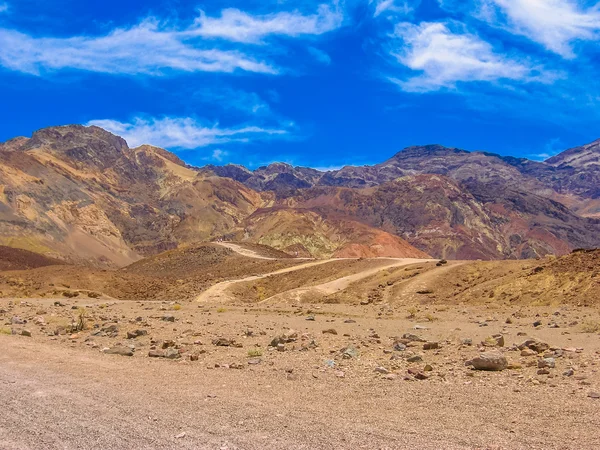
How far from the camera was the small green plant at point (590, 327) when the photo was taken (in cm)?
1842

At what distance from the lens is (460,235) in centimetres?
16612

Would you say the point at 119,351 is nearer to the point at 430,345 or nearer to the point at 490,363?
the point at 430,345

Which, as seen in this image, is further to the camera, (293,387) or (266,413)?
(293,387)

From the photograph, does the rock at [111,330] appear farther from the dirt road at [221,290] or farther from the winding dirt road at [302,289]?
the dirt road at [221,290]

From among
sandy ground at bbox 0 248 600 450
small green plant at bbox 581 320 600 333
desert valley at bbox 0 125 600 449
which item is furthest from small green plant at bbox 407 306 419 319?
small green plant at bbox 581 320 600 333

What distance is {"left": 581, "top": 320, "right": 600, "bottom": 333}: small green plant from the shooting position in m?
18.4

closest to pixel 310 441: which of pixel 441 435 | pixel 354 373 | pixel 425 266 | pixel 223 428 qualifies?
pixel 223 428

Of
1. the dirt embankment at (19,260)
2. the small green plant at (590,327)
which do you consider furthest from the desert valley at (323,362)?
the dirt embankment at (19,260)

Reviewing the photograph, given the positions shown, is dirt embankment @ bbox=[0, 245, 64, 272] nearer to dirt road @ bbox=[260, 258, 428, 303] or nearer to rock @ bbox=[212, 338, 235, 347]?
dirt road @ bbox=[260, 258, 428, 303]

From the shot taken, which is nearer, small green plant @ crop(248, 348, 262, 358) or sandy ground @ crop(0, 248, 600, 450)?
sandy ground @ crop(0, 248, 600, 450)

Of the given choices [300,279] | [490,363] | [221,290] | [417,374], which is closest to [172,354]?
[417,374]

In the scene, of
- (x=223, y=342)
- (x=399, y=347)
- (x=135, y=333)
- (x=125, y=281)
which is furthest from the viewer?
(x=125, y=281)

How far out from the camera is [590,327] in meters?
18.8

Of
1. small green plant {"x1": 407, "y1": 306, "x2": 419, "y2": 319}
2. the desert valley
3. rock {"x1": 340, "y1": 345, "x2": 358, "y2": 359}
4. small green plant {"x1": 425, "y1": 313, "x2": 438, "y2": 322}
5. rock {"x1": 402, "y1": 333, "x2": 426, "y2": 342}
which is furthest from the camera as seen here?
small green plant {"x1": 407, "y1": 306, "x2": 419, "y2": 319}
